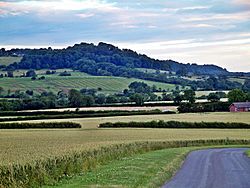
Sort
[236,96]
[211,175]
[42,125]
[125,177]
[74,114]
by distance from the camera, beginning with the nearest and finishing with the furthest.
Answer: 1. [125,177]
2. [211,175]
3. [42,125]
4. [74,114]
5. [236,96]

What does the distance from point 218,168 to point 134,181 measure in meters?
11.2

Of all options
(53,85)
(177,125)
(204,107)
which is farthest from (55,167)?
(53,85)

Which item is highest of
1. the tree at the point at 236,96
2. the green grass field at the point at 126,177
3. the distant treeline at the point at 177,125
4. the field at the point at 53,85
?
the field at the point at 53,85

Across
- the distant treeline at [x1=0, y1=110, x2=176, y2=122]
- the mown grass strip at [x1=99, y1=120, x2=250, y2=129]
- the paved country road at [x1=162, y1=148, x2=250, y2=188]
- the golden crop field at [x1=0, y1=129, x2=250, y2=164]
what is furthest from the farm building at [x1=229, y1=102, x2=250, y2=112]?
the paved country road at [x1=162, y1=148, x2=250, y2=188]

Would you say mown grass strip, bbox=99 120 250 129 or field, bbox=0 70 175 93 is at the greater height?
field, bbox=0 70 175 93

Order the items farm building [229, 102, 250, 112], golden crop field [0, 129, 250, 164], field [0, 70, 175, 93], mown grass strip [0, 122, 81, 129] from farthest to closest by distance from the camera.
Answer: field [0, 70, 175, 93] < farm building [229, 102, 250, 112] < mown grass strip [0, 122, 81, 129] < golden crop field [0, 129, 250, 164]

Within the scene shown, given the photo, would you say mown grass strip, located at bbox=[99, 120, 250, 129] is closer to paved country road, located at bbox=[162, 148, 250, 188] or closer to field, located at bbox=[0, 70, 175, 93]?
paved country road, located at bbox=[162, 148, 250, 188]

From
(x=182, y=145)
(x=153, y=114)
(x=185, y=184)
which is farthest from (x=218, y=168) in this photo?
(x=153, y=114)

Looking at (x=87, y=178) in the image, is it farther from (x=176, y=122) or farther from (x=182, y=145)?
(x=176, y=122)

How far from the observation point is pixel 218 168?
111ft

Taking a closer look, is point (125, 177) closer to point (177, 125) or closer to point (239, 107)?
point (177, 125)

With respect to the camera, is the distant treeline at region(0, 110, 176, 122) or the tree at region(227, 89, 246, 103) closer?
the distant treeline at region(0, 110, 176, 122)

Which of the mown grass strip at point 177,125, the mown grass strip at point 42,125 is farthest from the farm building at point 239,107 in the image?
the mown grass strip at point 42,125

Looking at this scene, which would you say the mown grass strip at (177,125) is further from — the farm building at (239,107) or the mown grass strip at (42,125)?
the farm building at (239,107)
